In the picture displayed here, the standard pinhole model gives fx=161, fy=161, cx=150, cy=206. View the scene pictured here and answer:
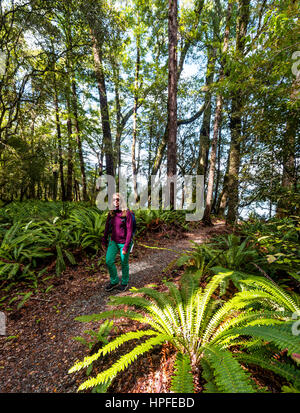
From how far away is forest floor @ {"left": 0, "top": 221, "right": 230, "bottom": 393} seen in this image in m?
1.47

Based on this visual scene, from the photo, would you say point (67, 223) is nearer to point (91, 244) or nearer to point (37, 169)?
point (91, 244)

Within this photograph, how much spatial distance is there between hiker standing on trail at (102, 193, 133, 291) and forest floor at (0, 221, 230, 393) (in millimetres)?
235

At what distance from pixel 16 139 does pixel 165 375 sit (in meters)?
11.8

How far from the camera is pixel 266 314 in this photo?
1.42 metres

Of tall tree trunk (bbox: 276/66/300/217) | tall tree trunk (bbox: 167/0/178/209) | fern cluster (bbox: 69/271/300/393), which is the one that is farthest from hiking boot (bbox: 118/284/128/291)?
tall tree trunk (bbox: 167/0/178/209)

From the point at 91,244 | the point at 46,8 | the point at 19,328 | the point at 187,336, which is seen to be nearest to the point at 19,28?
the point at 46,8

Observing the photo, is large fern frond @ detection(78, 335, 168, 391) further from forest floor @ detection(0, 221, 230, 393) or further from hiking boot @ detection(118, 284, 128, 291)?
hiking boot @ detection(118, 284, 128, 291)

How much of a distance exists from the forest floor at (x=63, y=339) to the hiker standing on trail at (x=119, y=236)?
23cm

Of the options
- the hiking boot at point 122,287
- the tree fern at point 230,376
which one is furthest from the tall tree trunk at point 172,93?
the tree fern at point 230,376

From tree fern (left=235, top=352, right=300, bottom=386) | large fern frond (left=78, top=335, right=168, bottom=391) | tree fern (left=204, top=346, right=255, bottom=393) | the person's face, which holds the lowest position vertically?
large fern frond (left=78, top=335, right=168, bottom=391)

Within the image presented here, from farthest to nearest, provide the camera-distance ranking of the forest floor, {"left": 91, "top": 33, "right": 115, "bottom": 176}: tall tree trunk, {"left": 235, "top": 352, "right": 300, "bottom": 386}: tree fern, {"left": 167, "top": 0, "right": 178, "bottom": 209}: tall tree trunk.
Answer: {"left": 91, "top": 33, "right": 115, "bottom": 176}: tall tree trunk, {"left": 167, "top": 0, "right": 178, "bottom": 209}: tall tree trunk, the forest floor, {"left": 235, "top": 352, "right": 300, "bottom": 386}: tree fern

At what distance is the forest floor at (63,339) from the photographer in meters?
1.47

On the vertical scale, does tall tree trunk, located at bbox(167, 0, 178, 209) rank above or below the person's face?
above

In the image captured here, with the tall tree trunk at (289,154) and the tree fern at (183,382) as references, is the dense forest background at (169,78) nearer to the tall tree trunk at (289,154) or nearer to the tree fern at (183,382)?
the tall tree trunk at (289,154)
